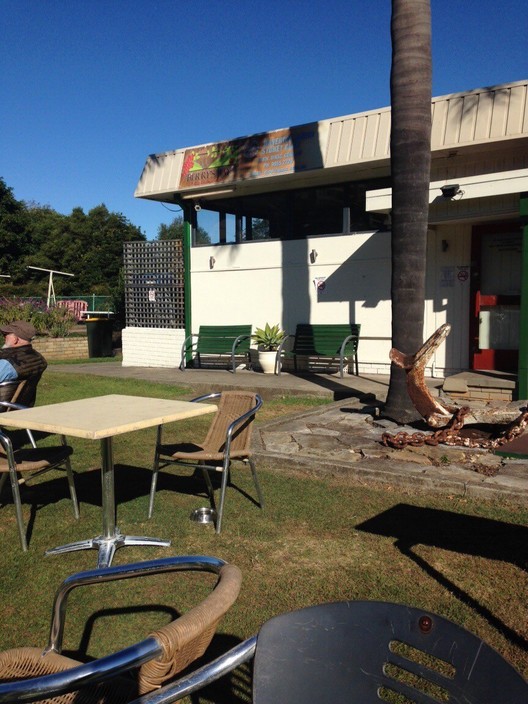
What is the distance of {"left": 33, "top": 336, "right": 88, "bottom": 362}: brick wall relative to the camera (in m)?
17.1

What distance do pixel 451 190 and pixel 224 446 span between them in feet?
19.7

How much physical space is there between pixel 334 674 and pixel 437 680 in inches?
8.9

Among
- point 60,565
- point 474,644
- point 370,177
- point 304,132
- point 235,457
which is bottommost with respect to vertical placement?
point 60,565

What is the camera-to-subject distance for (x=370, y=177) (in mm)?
11750

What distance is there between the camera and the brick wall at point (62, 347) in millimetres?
17109

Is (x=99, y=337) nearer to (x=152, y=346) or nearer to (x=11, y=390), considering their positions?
(x=152, y=346)

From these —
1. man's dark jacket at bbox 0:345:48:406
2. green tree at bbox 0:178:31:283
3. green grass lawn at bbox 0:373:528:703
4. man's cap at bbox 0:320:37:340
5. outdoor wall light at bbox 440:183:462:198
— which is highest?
green tree at bbox 0:178:31:283

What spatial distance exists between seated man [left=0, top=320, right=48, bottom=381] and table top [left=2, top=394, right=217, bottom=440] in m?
1.04

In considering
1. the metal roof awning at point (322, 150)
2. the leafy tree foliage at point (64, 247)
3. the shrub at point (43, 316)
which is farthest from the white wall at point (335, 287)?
the leafy tree foliage at point (64, 247)

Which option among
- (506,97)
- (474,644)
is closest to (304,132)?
(506,97)

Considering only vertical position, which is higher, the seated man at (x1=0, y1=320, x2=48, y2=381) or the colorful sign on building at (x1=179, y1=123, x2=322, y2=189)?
the colorful sign on building at (x1=179, y1=123, x2=322, y2=189)

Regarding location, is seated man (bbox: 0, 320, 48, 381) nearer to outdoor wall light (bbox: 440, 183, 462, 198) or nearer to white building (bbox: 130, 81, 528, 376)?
white building (bbox: 130, 81, 528, 376)

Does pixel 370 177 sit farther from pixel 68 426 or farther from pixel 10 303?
pixel 10 303

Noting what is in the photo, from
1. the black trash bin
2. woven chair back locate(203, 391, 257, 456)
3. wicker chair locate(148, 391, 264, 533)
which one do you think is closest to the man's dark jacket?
wicker chair locate(148, 391, 264, 533)
